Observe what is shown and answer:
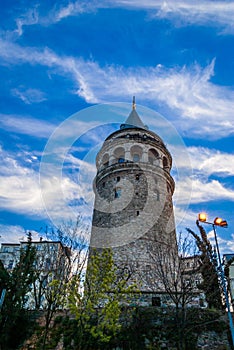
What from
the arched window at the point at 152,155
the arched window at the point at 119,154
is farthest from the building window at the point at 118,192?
the arched window at the point at 152,155

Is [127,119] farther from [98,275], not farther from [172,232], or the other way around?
[98,275]

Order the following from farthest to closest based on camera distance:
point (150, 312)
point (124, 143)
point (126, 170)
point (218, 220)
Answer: point (124, 143), point (126, 170), point (150, 312), point (218, 220)

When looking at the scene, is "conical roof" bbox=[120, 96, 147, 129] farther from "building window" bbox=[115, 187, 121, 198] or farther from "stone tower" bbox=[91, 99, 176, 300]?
"building window" bbox=[115, 187, 121, 198]

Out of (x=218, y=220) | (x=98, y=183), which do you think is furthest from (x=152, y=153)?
(x=218, y=220)

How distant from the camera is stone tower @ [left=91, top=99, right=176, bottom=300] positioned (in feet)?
64.1

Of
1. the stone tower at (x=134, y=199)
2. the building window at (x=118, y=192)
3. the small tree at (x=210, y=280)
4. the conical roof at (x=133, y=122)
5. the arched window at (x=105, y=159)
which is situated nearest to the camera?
the small tree at (x=210, y=280)

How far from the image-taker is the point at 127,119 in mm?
30688

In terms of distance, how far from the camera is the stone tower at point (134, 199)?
64.1 ft

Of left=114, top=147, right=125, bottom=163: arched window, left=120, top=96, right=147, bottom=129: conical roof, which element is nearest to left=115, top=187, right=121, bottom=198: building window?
left=114, top=147, right=125, bottom=163: arched window

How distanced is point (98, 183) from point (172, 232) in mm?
7543

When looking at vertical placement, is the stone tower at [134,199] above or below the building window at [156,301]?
above

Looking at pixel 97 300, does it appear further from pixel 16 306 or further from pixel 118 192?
pixel 118 192

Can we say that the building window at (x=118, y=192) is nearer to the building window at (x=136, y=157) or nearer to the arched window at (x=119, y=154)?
the arched window at (x=119, y=154)

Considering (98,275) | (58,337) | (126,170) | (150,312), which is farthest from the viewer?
(126,170)
